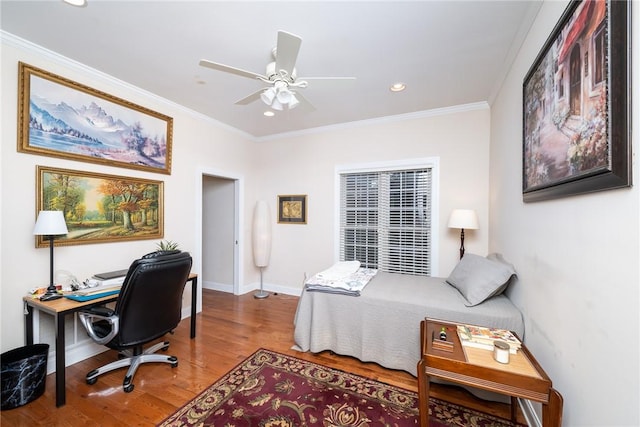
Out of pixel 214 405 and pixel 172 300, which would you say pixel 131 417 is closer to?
pixel 214 405

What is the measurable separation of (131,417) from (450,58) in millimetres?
3856

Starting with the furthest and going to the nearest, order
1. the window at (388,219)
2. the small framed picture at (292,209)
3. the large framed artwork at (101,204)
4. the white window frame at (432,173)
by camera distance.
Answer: the small framed picture at (292,209)
the window at (388,219)
the white window frame at (432,173)
the large framed artwork at (101,204)

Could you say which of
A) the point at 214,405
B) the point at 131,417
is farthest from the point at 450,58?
the point at 131,417

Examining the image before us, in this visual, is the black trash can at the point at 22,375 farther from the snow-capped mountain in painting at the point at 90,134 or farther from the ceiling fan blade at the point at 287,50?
the ceiling fan blade at the point at 287,50

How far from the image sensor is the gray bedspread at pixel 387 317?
201 centimetres

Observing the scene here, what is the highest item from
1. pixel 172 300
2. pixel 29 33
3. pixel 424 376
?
pixel 29 33

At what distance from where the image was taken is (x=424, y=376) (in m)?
1.42

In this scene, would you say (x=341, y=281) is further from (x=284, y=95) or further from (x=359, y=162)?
(x=359, y=162)

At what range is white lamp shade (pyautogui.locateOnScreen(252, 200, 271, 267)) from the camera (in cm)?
429

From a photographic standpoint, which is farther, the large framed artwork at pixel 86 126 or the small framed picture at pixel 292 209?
the small framed picture at pixel 292 209

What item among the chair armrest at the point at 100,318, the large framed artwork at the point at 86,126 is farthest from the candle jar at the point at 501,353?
the large framed artwork at the point at 86,126

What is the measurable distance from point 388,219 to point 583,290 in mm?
2710

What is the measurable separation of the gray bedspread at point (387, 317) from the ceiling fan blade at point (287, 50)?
2.04m

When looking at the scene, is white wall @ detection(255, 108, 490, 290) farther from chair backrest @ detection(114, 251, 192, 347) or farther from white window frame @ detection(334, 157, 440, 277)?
chair backrest @ detection(114, 251, 192, 347)
